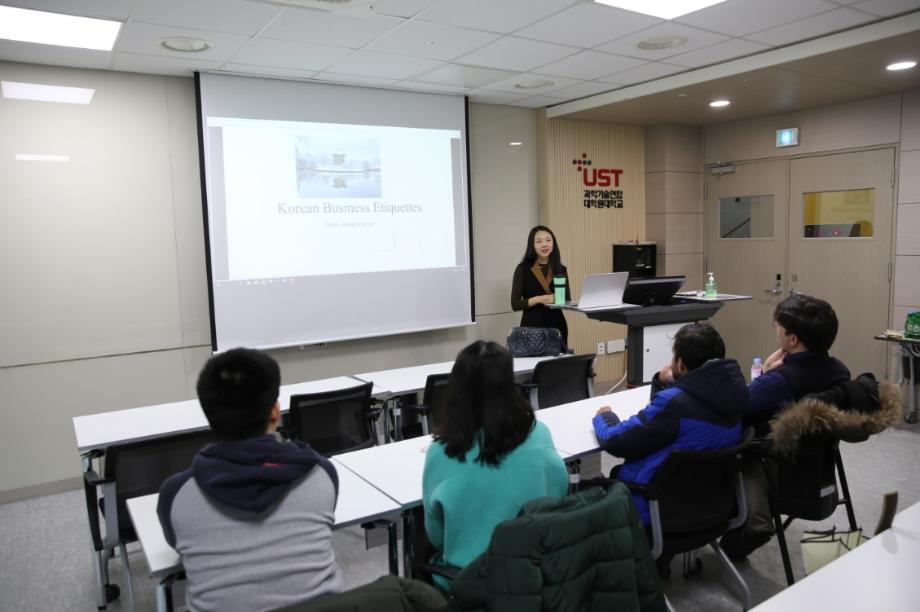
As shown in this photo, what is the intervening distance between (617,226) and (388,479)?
17.7 ft

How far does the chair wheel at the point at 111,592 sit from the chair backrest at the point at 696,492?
8.12ft

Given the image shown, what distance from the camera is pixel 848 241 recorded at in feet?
20.5

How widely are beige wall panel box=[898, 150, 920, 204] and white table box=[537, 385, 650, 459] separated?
12.6 ft

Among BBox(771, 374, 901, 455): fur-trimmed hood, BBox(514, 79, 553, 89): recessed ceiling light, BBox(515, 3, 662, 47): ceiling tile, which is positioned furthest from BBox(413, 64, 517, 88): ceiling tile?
BBox(771, 374, 901, 455): fur-trimmed hood

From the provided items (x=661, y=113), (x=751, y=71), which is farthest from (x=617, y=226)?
(x=751, y=71)

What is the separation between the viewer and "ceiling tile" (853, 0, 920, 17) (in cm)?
376

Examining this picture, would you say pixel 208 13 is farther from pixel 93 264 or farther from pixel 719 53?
pixel 719 53

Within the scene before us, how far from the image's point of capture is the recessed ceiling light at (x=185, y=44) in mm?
4035

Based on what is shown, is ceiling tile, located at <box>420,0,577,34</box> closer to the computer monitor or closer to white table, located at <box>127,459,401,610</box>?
the computer monitor

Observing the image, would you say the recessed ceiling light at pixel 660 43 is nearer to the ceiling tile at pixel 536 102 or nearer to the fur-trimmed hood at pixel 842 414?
the ceiling tile at pixel 536 102


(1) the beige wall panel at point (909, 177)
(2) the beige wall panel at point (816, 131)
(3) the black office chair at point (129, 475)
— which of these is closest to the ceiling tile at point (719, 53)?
(2) the beige wall panel at point (816, 131)

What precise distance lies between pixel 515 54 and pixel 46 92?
10.4ft

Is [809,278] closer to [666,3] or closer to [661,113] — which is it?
[661,113]

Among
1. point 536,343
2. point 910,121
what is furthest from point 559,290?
point 910,121
